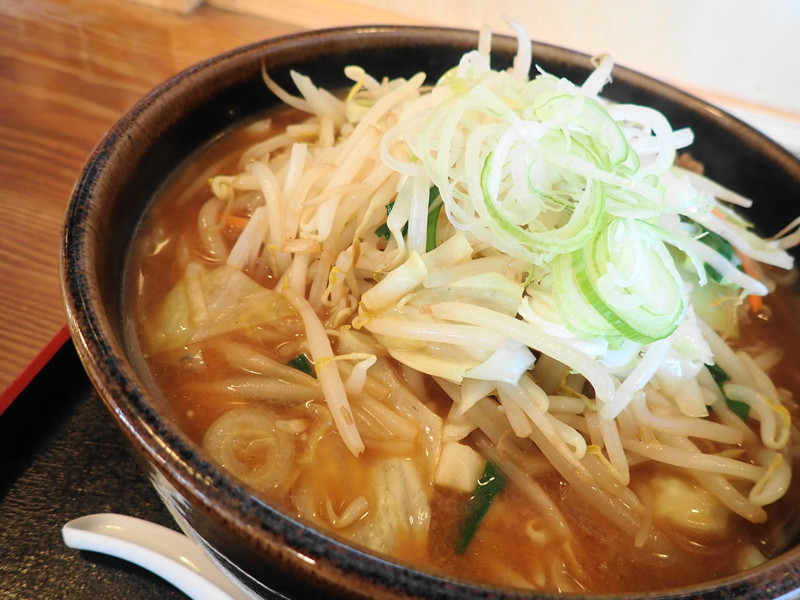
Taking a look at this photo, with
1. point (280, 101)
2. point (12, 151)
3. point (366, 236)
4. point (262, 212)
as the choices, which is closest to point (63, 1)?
point (12, 151)

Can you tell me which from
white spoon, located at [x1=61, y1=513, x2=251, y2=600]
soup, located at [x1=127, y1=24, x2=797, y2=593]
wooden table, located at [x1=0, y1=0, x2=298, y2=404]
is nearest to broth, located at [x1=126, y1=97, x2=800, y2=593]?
soup, located at [x1=127, y1=24, x2=797, y2=593]

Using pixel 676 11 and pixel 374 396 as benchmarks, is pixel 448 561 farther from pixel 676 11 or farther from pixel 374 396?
pixel 676 11

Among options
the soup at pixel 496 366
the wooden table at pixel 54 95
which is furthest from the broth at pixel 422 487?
the wooden table at pixel 54 95

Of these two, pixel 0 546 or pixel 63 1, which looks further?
pixel 63 1

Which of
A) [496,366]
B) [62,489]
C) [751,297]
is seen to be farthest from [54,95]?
[751,297]

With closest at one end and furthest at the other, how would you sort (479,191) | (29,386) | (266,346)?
(479,191) < (266,346) < (29,386)

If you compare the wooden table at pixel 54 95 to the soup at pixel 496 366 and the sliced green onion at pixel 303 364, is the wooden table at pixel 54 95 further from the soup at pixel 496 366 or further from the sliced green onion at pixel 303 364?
the sliced green onion at pixel 303 364
